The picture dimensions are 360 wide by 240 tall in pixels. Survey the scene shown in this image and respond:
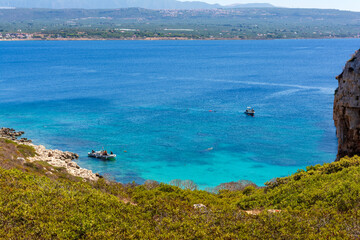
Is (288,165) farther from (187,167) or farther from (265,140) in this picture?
(187,167)

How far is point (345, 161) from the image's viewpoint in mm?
24391

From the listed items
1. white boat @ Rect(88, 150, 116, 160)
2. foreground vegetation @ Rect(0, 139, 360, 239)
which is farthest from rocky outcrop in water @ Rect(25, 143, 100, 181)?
foreground vegetation @ Rect(0, 139, 360, 239)

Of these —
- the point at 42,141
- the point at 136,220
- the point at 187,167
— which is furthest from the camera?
the point at 42,141

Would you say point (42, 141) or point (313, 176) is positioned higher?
point (313, 176)

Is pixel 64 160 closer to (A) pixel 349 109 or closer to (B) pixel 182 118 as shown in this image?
(B) pixel 182 118

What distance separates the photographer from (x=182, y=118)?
61.6 metres

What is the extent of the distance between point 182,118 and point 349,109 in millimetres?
35152

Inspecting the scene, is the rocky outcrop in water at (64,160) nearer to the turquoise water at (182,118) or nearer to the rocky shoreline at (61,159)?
the rocky shoreline at (61,159)

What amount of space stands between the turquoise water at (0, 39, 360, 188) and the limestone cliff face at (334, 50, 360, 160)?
11432 mm

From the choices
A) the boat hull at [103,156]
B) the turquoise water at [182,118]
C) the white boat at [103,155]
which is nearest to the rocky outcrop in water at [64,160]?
the white boat at [103,155]

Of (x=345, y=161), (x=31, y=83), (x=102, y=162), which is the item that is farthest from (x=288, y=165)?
(x=31, y=83)

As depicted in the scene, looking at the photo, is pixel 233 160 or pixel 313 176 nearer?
pixel 313 176

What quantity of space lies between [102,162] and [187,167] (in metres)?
10.4

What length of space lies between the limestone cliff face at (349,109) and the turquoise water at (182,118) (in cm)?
1143
